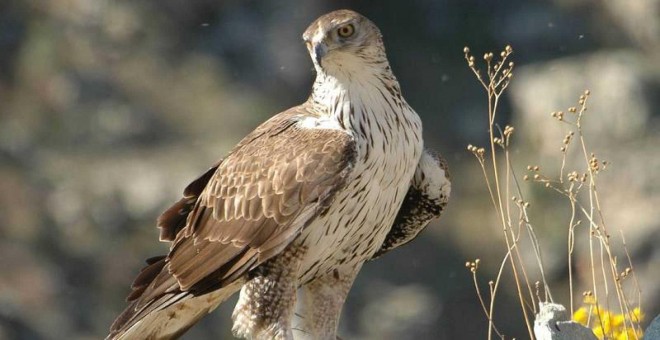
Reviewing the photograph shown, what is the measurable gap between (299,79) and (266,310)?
899cm

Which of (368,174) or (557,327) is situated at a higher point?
(368,174)

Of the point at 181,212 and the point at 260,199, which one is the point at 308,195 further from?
the point at 181,212

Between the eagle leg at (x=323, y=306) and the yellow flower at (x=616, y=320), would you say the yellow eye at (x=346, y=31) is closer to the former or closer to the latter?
the eagle leg at (x=323, y=306)

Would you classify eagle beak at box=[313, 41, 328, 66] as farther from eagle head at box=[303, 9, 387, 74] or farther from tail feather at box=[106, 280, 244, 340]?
tail feather at box=[106, 280, 244, 340]

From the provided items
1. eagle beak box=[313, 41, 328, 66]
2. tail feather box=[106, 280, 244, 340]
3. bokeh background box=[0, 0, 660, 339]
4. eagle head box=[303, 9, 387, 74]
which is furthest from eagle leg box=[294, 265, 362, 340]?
bokeh background box=[0, 0, 660, 339]

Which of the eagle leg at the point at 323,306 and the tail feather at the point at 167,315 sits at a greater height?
the tail feather at the point at 167,315

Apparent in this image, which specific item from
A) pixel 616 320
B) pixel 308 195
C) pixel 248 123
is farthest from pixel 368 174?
pixel 248 123

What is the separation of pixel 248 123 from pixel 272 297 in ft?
29.8

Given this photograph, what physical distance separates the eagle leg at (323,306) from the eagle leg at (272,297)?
1.18ft

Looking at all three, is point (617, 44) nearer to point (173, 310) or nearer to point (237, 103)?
point (237, 103)

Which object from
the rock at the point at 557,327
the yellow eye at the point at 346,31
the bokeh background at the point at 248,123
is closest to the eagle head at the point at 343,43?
the yellow eye at the point at 346,31

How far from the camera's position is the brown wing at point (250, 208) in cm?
590

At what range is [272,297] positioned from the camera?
6.07 meters

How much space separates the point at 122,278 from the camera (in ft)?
47.9
